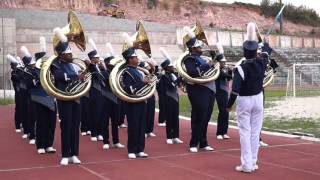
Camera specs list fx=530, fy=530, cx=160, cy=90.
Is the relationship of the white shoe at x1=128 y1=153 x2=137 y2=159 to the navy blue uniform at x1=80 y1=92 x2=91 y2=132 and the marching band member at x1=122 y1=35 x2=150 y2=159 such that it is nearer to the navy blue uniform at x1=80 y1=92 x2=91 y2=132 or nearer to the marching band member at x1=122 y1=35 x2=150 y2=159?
the marching band member at x1=122 y1=35 x2=150 y2=159

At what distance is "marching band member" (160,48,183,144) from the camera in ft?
36.5

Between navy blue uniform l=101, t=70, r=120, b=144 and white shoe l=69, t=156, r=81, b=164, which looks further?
navy blue uniform l=101, t=70, r=120, b=144

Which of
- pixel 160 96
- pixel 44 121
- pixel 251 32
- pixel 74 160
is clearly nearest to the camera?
pixel 251 32

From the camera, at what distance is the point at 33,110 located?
10.5 metres

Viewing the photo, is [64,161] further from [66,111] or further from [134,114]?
[134,114]

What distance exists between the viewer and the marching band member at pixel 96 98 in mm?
10992

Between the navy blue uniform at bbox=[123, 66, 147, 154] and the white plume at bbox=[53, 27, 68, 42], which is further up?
the white plume at bbox=[53, 27, 68, 42]

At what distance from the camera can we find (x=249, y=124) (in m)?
7.91

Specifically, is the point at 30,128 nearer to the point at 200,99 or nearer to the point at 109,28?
the point at 200,99

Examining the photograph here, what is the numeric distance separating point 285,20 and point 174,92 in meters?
61.3

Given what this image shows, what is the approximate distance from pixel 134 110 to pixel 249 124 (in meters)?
2.18

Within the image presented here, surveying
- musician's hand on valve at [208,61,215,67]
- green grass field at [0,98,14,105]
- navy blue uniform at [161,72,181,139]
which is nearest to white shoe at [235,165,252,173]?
musician's hand on valve at [208,61,215,67]

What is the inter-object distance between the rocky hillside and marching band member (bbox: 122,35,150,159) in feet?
114

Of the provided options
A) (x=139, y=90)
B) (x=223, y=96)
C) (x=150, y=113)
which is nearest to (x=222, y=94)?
(x=223, y=96)
